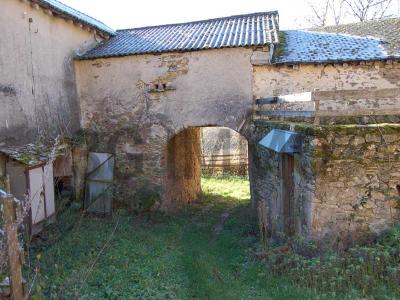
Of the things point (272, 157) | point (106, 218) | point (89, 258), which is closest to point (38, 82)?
point (106, 218)

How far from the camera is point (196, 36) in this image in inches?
396

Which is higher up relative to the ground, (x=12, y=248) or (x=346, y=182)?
(x=346, y=182)

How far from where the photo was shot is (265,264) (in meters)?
5.55

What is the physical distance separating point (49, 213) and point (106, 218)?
1.71 metres

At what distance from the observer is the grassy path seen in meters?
4.86

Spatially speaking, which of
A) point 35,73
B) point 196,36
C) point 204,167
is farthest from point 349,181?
point 204,167

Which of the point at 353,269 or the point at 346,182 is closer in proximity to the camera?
the point at 353,269

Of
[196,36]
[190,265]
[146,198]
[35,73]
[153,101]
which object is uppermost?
[196,36]

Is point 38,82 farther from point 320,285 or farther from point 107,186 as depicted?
point 320,285

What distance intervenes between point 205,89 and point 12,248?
6.67 metres

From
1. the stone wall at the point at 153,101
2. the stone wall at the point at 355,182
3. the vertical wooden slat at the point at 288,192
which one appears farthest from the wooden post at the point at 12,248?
the stone wall at the point at 153,101

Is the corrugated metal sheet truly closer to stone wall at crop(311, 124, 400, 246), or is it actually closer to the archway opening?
stone wall at crop(311, 124, 400, 246)

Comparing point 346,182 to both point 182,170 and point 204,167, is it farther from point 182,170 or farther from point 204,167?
point 204,167

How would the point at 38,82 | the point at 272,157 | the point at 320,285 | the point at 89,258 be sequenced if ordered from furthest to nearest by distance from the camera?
the point at 38,82 → the point at 272,157 → the point at 89,258 → the point at 320,285
